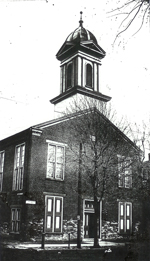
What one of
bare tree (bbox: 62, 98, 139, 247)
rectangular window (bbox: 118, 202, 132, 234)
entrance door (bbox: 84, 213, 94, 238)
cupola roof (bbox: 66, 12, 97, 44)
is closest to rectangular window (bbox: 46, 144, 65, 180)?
bare tree (bbox: 62, 98, 139, 247)

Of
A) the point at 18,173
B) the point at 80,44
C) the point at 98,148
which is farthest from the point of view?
the point at 80,44

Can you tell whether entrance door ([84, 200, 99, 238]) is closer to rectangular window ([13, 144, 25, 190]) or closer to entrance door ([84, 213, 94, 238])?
entrance door ([84, 213, 94, 238])

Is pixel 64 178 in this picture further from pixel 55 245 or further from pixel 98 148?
pixel 55 245

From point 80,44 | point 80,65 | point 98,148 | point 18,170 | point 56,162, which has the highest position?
point 80,44

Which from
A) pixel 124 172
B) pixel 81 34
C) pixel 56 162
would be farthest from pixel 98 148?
pixel 81 34

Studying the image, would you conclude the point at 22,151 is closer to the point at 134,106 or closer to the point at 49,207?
the point at 49,207

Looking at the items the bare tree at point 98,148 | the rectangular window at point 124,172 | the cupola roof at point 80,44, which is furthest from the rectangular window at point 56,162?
the cupola roof at point 80,44
